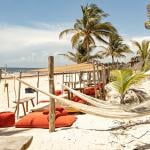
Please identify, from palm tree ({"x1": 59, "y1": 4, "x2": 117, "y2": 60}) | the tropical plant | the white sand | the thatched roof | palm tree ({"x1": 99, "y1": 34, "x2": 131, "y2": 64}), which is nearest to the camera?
the white sand

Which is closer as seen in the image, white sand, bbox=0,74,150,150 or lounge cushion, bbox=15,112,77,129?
white sand, bbox=0,74,150,150

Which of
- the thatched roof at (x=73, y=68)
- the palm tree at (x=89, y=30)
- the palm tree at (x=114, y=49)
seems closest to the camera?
the thatched roof at (x=73, y=68)

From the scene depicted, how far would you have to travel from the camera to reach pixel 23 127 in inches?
267

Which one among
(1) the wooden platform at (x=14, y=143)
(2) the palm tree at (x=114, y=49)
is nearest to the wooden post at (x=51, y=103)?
(1) the wooden platform at (x=14, y=143)

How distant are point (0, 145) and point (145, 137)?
372 cm

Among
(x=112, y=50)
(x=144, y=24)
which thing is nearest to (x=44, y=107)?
(x=144, y=24)

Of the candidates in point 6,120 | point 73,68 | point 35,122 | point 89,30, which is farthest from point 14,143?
point 89,30

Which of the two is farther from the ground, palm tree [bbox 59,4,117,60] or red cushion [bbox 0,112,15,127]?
palm tree [bbox 59,4,117,60]

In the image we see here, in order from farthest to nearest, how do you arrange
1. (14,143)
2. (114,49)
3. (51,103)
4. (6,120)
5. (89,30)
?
(114,49)
(89,30)
(6,120)
(51,103)
(14,143)

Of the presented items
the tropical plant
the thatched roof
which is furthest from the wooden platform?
the thatched roof

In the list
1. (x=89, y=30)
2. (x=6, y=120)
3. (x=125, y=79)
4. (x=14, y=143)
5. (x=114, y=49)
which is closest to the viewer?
(x=14, y=143)

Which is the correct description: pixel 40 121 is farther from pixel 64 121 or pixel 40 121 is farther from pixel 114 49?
pixel 114 49

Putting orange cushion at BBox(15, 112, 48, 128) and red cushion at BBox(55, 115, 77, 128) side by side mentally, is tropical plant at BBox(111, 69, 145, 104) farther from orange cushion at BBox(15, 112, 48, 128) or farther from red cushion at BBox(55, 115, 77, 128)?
orange cushion at BBox(15, 112, 48, 128)

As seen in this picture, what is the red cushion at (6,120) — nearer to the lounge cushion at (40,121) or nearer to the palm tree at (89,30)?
the lounge cushion at (40,121)
